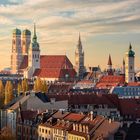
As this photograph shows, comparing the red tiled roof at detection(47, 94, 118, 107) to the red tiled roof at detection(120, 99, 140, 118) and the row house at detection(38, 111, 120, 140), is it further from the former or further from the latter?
the row house at detection(38, 111, 120, 140)

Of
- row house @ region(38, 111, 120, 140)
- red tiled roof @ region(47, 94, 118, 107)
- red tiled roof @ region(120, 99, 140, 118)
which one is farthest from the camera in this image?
red tiled roof @ region(47, 94, 118, 107)

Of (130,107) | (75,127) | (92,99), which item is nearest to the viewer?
(75,127)

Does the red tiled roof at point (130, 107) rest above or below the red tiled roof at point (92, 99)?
below

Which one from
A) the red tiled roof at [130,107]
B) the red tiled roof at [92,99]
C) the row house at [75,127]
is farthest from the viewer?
the red tiled roof at [92,99]

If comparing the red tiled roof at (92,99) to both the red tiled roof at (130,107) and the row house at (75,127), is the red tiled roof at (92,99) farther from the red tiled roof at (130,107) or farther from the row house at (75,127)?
the row house at (75,127)

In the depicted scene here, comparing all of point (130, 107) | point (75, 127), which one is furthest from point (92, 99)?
point (75, 127)

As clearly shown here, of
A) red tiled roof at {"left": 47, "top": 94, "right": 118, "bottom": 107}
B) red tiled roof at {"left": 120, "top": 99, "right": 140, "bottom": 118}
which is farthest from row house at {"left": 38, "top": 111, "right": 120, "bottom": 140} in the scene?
red tiled roof at {"left": 47, "top": 94, "right": 118, "bottom": 107}

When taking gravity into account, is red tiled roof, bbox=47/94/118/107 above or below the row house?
above

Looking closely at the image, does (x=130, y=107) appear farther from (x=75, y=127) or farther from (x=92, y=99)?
(x=75, y=127)

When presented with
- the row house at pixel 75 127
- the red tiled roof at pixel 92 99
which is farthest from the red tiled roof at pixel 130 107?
the row house at pixel 75 127

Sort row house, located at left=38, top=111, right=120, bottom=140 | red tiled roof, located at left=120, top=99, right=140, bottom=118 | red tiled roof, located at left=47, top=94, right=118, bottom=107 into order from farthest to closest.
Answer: red tiled roof, located at left=47, top=94, right=118, bottom=107
red tiled roof, located at left=120, top=99, right=140, bottom=118
row house, located at left=38, top=111, right=120, bottom=140

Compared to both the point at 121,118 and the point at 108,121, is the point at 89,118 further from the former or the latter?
the point at 121,118

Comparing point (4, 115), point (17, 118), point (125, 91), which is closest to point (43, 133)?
point (17, 118)

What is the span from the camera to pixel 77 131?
73562mm
